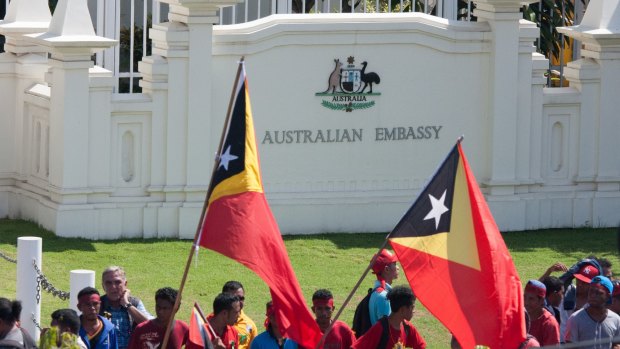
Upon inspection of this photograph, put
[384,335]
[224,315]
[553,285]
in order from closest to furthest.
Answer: [384,335], [224,315], [553,285]

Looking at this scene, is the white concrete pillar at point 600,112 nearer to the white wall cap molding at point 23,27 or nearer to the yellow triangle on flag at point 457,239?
the white wall cap molding at point 23,27

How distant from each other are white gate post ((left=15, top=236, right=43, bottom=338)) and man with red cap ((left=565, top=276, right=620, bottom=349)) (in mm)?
4125

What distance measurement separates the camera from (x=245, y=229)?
10.5 meters

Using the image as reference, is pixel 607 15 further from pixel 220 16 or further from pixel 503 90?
pixel 220 16

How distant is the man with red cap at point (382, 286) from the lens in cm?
1188

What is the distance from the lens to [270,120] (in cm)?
1781

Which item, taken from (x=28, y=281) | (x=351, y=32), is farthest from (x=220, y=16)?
(x=28, y=281)

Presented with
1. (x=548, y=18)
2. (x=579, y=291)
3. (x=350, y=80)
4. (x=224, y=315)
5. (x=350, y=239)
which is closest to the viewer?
(x=224, y=315)

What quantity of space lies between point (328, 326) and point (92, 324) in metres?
1.55

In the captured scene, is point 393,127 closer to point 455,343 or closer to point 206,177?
point 206,177

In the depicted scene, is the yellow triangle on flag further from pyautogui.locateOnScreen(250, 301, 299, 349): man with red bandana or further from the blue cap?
the blue cap

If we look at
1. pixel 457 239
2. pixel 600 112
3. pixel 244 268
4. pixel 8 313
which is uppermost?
pixel 600 112

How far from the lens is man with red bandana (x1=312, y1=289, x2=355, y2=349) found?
1093 centimetres

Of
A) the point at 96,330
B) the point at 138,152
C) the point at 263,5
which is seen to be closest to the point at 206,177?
the point at 138,152
